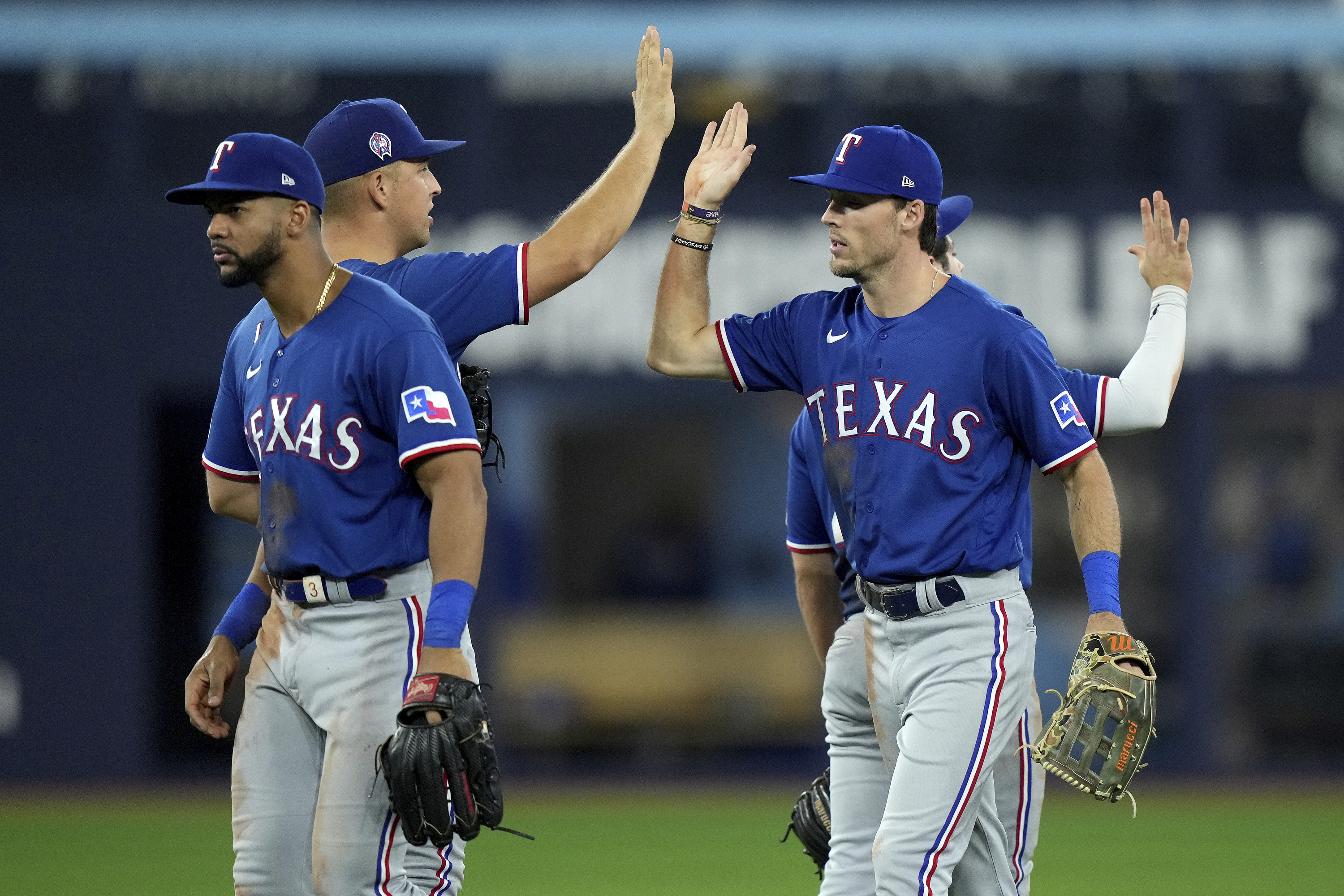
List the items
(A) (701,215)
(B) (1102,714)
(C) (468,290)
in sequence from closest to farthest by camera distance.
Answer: (B) (1102,714), (C) (468,290), (A) (701,215)

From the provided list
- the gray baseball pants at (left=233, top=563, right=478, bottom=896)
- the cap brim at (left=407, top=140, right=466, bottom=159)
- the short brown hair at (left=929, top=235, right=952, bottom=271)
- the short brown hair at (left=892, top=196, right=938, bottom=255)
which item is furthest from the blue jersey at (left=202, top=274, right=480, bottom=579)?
the short brown hair at (left=929, top=235, right=952, bottom=271)

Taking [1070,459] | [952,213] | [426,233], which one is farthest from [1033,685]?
[426,233]

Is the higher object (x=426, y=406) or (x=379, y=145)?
(x=379, y=145)

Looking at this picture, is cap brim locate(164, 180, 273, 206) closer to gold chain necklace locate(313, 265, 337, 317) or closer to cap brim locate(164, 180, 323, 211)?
cap brim locate(164, 180, 323, 211)

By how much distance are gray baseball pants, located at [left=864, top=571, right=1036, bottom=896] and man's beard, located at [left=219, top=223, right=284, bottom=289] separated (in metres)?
1.68

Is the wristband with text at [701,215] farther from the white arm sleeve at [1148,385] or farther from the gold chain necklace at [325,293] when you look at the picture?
the white arm sleeve at [1148,385]

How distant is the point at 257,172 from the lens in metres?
3.76

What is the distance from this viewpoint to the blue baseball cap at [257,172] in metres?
3.75

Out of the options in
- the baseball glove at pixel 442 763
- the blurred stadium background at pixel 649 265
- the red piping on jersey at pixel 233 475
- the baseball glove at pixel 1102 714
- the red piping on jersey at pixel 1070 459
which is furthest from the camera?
the blurred stadium background at pixel 649 265

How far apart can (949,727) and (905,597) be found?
328mm

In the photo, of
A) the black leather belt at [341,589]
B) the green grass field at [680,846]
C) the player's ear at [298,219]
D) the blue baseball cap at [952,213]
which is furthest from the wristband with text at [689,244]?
the green grass field at [680,846]

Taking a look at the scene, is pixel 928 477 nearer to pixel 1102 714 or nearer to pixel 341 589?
pixel 1102 714

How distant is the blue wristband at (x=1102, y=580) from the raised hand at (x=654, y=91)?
4.83ft

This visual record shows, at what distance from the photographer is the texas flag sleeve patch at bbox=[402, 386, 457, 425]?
3.67 m
